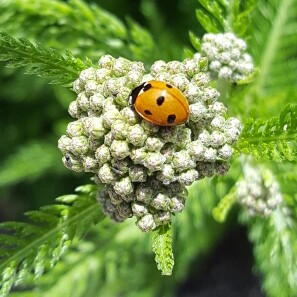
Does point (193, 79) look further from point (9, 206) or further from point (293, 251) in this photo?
point (9, 206)

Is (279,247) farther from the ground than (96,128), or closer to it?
closer to it

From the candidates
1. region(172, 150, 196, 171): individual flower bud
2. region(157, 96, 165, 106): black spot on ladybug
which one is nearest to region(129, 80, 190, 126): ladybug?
region(157, 96, 165, 106): black spot on ladybug

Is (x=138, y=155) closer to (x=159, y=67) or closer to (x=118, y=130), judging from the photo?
(x=118, y=130)

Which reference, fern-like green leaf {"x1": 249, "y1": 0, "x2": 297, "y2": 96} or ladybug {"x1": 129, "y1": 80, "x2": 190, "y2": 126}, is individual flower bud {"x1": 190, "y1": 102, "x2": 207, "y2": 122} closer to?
ladybug {"x1": 129, "y1": 80, "x2": 190, "y2": 126}

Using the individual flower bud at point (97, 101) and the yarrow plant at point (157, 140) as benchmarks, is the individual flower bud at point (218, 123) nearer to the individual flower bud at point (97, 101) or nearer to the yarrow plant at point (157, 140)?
the yarrow plant at point (157, 140)

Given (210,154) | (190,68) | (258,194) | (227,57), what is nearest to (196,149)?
(210,154)

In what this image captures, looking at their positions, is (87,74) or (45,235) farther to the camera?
(45,235)
